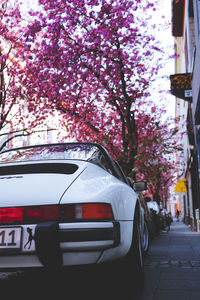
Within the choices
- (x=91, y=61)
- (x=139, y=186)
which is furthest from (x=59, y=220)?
(x=91, y=61)

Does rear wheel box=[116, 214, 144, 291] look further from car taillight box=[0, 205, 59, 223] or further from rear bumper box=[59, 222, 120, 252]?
car taillight box=[0, 205, 59, 223]

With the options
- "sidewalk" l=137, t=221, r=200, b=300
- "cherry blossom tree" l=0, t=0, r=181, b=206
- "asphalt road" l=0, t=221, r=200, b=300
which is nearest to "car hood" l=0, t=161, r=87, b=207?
"asphalt road" l=0, t=221, r=200, b=300

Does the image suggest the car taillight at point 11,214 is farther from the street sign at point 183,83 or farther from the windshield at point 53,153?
the street sign at point 183,83

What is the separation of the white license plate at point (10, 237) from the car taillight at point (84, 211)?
0.34 m

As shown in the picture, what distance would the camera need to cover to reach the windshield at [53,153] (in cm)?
346

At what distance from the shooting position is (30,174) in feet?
9.70

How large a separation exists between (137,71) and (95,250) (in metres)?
11.8

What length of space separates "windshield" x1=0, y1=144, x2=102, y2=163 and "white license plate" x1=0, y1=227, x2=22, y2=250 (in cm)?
100

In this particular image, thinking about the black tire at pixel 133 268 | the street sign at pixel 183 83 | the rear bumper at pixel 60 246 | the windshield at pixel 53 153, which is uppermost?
the street sign at pixel 183 83

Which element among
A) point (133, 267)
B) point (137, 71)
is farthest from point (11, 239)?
point (137, 71)

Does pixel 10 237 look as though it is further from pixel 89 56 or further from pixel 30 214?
pixel 89 56

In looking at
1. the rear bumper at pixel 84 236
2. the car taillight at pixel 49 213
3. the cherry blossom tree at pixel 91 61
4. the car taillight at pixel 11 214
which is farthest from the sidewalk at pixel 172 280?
the cherry blossom tree at pixel 91 61

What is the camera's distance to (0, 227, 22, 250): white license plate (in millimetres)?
2490

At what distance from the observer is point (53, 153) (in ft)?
11.9
